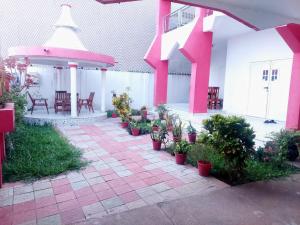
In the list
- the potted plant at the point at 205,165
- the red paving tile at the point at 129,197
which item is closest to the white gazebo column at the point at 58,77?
the potted plant at the point at 205,165

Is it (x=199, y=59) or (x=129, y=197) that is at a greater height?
(x=199, y=59)

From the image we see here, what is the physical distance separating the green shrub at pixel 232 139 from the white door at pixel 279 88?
4.80 meters

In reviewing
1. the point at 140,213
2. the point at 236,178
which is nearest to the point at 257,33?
the point at 236,178

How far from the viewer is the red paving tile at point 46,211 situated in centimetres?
292

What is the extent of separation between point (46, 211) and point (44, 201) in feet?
0.94

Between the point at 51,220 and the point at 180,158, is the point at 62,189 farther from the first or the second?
the point at 180,158

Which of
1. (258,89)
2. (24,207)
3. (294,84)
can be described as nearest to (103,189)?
(24,207)

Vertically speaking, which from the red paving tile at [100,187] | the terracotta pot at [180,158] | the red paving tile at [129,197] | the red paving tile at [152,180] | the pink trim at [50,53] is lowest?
the red paving tile at [100,187]

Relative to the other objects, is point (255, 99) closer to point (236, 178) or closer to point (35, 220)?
point (236, 178)

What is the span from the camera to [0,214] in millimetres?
2914

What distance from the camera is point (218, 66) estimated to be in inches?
479

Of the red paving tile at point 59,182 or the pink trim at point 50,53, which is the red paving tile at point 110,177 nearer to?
the red paving tile at point 59,182

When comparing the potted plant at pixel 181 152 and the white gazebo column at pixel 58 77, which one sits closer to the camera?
the potted plant at pixel 181 152

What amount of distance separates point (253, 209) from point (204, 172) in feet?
3.82
